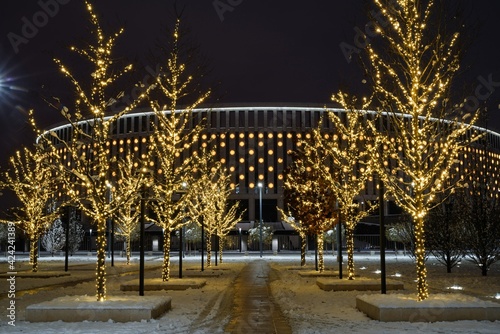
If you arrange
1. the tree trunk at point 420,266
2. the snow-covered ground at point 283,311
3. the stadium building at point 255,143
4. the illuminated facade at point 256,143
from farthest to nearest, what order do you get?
the illuminated facade at point 256,143 < the stadium building at point 255,143 < the tree trunk at point 420,266 < the snow-covered ground at point 283,311

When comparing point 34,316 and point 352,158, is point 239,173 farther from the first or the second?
point 34,316

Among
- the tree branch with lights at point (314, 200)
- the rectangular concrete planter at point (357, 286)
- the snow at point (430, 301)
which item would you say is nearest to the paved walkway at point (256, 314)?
the rectangular concrete planter at point (357, 286)

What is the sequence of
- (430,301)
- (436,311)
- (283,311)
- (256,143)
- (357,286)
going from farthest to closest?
(256,143) < (357,286) < (283,311) < (430,301) < (436,311)

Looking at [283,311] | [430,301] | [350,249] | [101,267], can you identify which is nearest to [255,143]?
[350,249]

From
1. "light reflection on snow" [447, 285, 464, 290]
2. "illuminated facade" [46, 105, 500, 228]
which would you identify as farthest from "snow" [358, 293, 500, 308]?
"illuminated facade" [46, 105, 500, 228]

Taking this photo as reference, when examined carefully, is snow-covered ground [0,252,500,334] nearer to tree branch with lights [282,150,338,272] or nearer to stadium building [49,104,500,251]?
tree branch with lights [282,150,338,272]

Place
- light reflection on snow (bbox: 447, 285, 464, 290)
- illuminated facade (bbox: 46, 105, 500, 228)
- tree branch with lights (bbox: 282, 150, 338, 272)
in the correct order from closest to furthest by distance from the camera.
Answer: light reflection on snow (bbox: 447, 285, 464, 290), tree branch with lights (bbox: 282, 150, 338, 272), illuminated facade (bbox: 46, 105, 500, 228)

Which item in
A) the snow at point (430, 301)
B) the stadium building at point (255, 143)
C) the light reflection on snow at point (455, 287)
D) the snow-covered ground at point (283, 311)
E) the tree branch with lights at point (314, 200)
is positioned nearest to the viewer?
the snow-covered ground at point (283, 311)

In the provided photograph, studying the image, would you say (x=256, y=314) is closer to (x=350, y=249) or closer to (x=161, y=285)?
(x=161, y=285)

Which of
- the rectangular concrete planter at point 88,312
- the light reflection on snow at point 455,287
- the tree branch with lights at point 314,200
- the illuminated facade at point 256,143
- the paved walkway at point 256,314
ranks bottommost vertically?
the light reflection on snow at point 455,287

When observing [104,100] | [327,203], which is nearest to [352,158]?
[327,203]

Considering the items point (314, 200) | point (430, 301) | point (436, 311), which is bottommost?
point (436, 311)

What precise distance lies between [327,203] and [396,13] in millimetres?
16861

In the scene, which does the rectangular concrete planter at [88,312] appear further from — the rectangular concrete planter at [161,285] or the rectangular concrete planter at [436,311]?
the rectangular concrete planter at [161,285]
